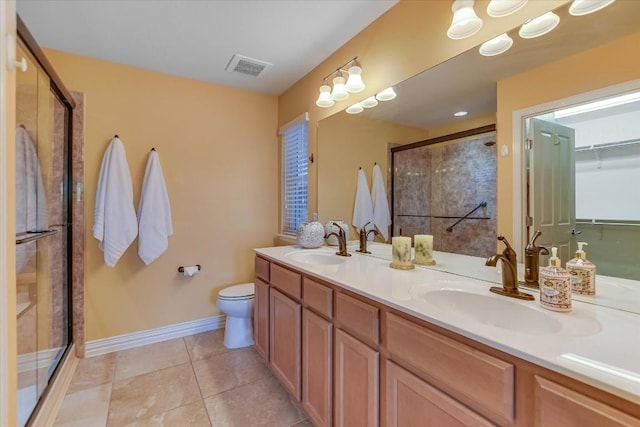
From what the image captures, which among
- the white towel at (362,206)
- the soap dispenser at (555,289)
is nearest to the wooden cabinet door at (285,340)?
the white towel at (362,206)

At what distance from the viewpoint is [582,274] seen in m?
1.00

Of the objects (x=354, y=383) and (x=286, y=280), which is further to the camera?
(x=286, y=280)

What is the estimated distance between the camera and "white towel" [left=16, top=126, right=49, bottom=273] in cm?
150

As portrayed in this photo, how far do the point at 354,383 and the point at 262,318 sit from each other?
1.04 m

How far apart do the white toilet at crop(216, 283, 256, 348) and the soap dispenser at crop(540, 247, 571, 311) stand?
6.26 ft

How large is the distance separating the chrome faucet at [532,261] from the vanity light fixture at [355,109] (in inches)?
52.7

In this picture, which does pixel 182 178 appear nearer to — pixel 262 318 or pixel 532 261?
pixel 262 318

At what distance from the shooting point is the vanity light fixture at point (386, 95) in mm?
1780

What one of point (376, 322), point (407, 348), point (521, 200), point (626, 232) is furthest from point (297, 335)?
point (626, 232)

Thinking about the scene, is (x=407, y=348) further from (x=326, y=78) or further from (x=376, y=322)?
(x=326, y=78)

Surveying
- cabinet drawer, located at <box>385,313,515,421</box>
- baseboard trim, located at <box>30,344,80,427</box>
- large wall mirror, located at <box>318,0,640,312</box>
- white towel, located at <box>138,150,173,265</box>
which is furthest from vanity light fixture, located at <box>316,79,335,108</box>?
baseboard trim, located at <box>30,344,80,427</box>

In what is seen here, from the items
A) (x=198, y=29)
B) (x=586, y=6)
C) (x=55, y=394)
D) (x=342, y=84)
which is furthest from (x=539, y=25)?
(x=55, y=394)

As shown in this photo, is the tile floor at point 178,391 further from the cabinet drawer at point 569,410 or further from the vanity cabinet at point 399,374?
the cabinet drawer at point 569,410

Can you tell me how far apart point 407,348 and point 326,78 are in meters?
2.04
